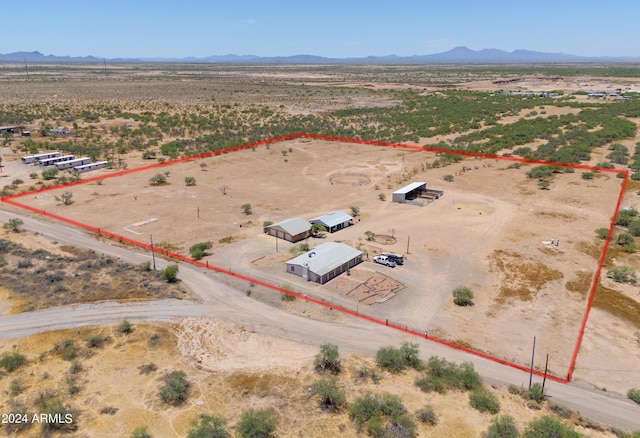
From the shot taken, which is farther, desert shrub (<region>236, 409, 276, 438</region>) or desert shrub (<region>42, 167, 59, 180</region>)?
desert shrub (<region>42, 167, 59, 180</region>)

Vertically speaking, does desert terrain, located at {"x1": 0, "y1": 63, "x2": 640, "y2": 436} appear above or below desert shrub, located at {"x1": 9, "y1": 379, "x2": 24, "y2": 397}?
below

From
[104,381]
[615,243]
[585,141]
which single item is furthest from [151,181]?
[585,141]

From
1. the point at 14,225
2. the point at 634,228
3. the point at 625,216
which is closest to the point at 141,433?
the point at 14,225

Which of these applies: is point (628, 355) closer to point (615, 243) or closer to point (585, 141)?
point (615, 243)

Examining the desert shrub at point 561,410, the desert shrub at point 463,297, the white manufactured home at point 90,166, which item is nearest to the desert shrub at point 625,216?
the desert shrub at point 463,297

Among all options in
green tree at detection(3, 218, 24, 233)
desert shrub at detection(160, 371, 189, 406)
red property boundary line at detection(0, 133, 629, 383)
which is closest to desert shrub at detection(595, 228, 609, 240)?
red property boundary line at detection(0, 133, 629, 383)

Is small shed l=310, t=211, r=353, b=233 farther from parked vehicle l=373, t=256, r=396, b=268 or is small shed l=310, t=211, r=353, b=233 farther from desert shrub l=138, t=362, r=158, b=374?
desert shrub l=138, t=362, r=158, b=374

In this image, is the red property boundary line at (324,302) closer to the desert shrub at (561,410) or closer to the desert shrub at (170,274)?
the desert shrub at (561,410)
